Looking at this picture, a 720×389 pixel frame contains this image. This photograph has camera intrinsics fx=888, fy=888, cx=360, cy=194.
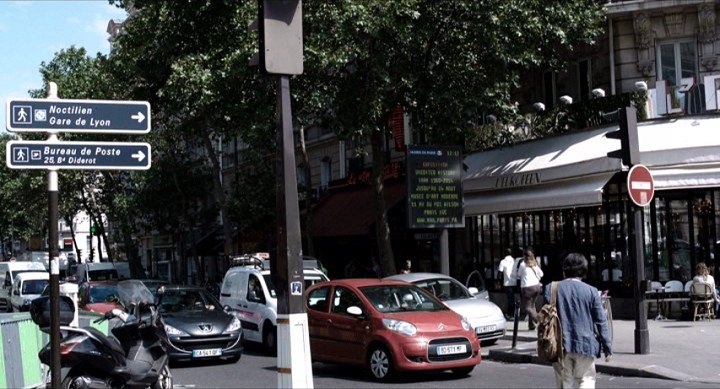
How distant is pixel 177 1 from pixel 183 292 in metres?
9.48

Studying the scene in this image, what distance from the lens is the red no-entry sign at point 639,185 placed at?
14.4 meters

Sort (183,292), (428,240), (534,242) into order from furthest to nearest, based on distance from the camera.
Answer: (428,240) < (534,242) < (183,292)

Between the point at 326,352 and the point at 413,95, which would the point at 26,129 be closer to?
the point at 326,352

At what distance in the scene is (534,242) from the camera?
2534 cm

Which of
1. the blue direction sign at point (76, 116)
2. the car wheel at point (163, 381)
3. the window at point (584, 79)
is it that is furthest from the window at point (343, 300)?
the window at point (584, 79)

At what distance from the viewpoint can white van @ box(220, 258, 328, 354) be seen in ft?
59.2

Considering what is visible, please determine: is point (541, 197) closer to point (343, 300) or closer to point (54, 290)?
point (343, 300)

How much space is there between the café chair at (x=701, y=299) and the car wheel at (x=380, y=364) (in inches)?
386

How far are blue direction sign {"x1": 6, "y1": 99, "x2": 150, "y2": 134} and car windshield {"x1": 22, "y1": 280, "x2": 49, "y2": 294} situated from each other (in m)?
27.0

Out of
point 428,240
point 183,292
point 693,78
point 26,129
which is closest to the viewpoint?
point 26,129

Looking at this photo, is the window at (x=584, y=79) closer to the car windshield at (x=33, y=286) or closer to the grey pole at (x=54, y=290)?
the grey pole at (x=54, y=290)

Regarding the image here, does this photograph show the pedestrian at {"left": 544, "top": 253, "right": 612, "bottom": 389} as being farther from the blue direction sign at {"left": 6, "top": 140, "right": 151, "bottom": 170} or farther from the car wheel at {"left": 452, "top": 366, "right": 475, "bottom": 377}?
Answer: the car wheel at {"left": 452, "top": 366, "right": 475, "bottom": 377}

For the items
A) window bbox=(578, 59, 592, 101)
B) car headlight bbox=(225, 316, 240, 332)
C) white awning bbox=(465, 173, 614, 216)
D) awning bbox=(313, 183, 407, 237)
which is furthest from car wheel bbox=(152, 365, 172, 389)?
awning bbox=(313, 183, 407, 237)

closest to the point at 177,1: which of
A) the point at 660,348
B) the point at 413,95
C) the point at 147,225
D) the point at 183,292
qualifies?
the point at 413,95
